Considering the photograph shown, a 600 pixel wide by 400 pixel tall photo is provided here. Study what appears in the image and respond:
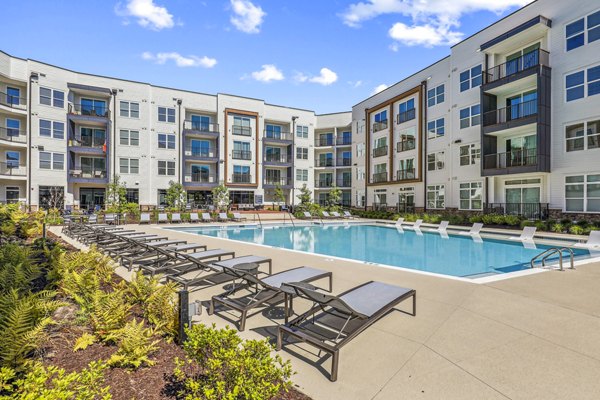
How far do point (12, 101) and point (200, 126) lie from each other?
1637 cm

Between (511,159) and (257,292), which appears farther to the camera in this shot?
(511,159)

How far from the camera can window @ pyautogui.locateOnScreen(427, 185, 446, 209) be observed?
Result: 84.6 feet

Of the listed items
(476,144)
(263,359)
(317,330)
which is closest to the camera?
(263,359)

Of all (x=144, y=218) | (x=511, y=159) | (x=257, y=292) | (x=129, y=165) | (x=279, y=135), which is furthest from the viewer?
(x=279, y=135)

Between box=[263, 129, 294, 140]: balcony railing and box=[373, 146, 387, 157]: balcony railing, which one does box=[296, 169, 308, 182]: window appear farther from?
box=[373, 146, 387, 157]: balcony railing

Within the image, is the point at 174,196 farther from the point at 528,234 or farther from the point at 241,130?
the point at 528,234

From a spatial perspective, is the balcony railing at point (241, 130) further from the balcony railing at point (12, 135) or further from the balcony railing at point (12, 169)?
the balcony railing at point (12, 169)

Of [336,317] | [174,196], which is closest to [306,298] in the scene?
[336,317]

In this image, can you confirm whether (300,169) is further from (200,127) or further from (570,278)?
(570,278)

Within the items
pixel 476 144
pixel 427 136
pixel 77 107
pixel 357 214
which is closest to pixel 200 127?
pixel 77 107

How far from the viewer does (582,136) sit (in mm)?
17422

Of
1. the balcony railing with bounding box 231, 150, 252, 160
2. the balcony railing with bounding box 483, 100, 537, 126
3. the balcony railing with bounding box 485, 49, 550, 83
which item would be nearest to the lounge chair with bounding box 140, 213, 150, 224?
the balcony railing with bounding box 231, 150, 252, 160

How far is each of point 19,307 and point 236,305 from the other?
2528 millimetres

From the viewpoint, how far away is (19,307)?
349 centimetres
